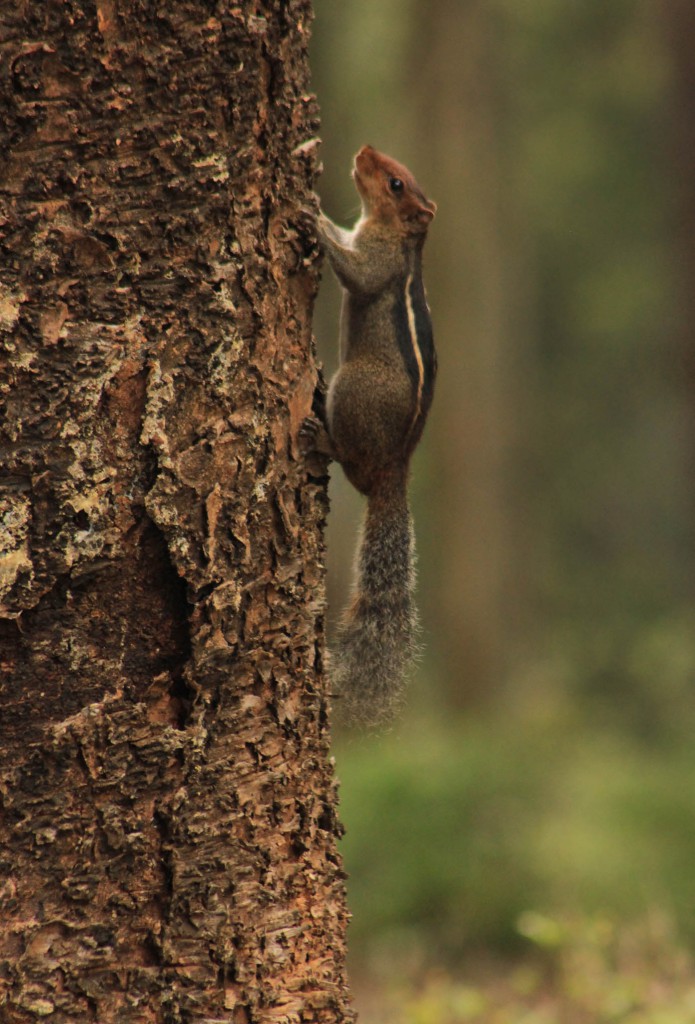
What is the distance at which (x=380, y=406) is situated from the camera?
144 inches

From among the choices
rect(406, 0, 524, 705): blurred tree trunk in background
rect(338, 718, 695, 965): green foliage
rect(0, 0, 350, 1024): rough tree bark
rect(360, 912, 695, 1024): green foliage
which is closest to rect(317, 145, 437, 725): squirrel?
rect(0, 0, 350, 1024): rough tree bark

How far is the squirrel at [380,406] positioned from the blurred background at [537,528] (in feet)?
0.65

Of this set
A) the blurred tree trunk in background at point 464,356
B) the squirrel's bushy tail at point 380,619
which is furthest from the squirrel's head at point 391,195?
the blurred tree trunk in background at point 464,356

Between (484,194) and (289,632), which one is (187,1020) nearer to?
(289,632)

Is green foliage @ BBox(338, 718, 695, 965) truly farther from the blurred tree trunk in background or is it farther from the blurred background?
the blurred tree trunk in background

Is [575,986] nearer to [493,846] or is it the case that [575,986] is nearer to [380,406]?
[380,406]

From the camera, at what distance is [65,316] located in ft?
7.62

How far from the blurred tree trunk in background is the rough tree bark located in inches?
319

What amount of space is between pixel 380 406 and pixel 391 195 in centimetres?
90

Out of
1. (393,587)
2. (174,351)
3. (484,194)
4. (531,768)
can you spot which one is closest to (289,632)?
(174,351)

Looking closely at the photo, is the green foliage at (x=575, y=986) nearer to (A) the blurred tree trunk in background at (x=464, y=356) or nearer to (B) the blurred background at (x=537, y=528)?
(B) the blurred background at (x=537, y=528)

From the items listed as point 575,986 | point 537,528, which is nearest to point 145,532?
point 575,986

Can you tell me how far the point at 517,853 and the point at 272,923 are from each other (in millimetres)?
3684

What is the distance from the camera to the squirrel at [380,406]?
314 cm
